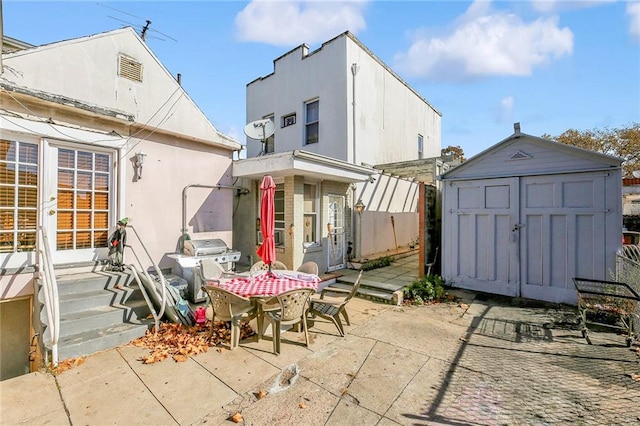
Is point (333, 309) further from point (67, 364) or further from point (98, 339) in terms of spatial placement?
point (67, 364)

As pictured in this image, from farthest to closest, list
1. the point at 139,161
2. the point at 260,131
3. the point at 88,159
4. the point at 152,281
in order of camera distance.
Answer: the point at 260,131 < the point at 139,161 < the point at 88,159 < the point at 152,281

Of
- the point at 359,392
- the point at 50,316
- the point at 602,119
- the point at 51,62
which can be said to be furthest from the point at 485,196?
the point at 602,119

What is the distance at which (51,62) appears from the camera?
5.41m

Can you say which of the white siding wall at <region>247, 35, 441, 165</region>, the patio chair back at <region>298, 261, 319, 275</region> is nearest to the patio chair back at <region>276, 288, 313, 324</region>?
the patio chair back at <region>298, 261, 319, 275</region>

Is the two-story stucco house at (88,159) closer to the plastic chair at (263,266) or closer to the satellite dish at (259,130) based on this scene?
the satellite dish at (259,130)

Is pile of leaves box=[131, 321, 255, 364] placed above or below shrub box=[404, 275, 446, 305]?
below

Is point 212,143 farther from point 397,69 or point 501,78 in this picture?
point 397,69

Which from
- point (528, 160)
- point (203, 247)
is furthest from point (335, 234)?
point (528, 160)

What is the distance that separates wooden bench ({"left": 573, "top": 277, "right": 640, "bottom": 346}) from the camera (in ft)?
15.0

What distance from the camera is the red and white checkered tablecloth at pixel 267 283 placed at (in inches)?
177

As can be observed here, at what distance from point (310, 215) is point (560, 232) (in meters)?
6.41

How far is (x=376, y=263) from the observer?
984 cm

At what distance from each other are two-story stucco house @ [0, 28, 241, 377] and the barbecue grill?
52 cm

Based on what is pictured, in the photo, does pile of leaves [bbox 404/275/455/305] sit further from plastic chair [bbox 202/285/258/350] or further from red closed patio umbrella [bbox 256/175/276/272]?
plastic chair [bbox 202/285/258/350]
